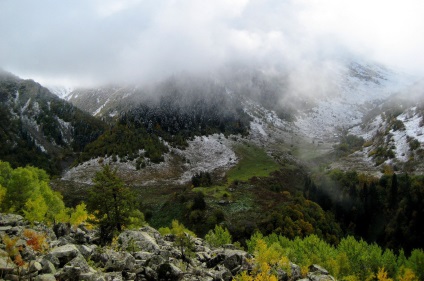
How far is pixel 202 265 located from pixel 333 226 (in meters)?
114

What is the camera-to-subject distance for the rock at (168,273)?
105ft

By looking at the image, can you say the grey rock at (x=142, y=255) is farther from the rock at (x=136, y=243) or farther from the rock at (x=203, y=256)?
A: the rock at (x=203, y=256)

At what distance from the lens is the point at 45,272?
25.9 m

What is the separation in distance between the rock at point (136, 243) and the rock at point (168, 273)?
784 cm

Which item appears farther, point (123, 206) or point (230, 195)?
point (230, 195)

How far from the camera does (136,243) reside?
40844 millimetres

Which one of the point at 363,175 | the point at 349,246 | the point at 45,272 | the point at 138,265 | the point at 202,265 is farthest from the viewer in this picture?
the point at 363,175

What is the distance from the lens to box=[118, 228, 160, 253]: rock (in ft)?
128

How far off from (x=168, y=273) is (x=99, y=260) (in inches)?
265

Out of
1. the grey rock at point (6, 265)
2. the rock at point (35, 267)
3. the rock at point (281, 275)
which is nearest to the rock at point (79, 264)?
the rock at point (35, 267)

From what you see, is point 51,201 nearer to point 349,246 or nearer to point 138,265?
point 138,265

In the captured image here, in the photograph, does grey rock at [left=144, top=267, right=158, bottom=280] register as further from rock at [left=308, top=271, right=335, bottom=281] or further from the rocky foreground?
rock at [left=308, top=271, right=335, bottom=281]

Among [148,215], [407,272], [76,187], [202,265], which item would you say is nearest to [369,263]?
[407,272]

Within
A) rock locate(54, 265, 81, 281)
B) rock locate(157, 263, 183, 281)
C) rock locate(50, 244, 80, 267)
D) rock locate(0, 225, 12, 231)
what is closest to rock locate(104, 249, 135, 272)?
rock locate(157, 263, 183, 281)
